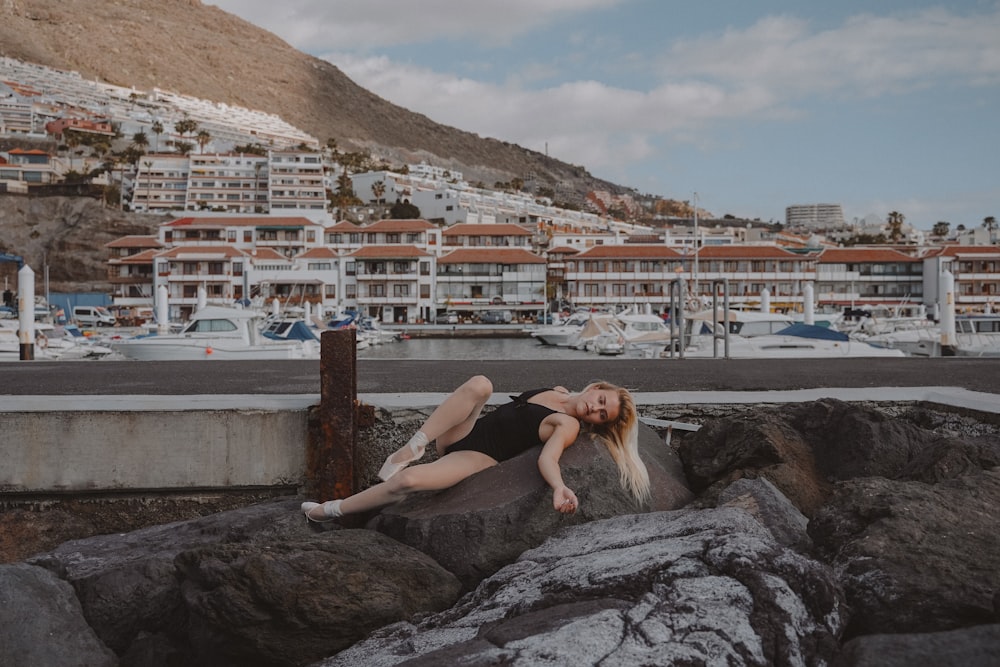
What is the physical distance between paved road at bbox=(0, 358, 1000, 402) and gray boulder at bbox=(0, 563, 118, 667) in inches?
127

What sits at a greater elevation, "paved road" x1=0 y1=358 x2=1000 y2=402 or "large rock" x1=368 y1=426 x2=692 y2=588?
"paved road" x1=0 y1=358 x2=1000 y2=402

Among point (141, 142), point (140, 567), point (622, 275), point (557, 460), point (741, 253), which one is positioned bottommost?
point (140, 567)

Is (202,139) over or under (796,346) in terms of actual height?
over

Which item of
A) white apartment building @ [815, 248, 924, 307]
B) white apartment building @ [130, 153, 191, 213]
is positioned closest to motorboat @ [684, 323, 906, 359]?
white apartment building @ [815, 248, 924, 307]

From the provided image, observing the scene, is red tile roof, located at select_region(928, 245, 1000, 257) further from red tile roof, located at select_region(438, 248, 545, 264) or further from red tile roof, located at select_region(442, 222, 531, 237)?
red tile roof, located at select_region(442, 222, 531, 237)

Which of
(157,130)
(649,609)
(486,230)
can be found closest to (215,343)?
(649,609)

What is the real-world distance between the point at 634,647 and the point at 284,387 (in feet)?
19.6

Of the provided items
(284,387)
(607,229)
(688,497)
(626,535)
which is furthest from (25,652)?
(607,229)

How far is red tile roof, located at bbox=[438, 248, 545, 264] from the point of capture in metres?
81.9

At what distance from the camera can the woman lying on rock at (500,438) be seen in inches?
205

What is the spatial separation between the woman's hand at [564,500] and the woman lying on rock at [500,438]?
18 cm

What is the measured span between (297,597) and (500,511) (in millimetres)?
1229

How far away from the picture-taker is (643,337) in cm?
3878

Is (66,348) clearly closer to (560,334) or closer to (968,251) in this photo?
(560,334)
